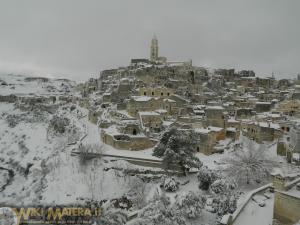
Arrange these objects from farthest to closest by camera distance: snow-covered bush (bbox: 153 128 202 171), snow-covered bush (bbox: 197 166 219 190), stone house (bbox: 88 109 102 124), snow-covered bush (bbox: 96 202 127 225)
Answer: stone house (bbox: 88 109 102 124), snow-covered bush (bbox: 153 128 202 171), snow-covered bush (bbox: 197 166 219 190), snow-covered bush (bbox: 96 202 127 225)

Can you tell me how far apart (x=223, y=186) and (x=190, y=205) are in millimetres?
2886

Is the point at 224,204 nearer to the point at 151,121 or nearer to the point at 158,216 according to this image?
the point at 158,216

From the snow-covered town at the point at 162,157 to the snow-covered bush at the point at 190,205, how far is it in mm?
63

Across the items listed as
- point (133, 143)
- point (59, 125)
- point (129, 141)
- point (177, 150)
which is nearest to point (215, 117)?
point (133, 143)

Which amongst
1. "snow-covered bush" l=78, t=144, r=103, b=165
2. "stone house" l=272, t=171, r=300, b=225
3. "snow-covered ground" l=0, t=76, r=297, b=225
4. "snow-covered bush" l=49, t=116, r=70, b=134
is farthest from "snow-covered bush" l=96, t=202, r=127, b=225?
"snow-covered bush" l=49, t=116, r=70, b=134

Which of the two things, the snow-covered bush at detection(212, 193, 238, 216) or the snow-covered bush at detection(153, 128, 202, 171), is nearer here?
the snow-covered bush at detection(212, 193, 238, 216)

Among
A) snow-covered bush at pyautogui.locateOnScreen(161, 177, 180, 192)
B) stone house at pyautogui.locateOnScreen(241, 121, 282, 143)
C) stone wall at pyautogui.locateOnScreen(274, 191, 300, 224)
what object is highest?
stone house at pyautogui.locateOnScreen(241, 121, 282, 143)

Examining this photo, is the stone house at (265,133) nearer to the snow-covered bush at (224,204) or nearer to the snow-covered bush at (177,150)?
the snow-covered bush at (177,150)

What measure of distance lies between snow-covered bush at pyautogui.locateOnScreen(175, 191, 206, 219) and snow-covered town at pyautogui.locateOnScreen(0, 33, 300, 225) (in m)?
0.06

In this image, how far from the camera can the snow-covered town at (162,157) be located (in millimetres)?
14430

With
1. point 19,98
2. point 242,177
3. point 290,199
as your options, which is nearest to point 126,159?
point 242,177

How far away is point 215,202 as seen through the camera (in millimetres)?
15352

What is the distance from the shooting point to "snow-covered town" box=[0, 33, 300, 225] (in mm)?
14430

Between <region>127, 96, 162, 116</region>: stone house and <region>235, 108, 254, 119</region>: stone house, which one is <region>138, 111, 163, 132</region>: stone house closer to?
<region>127, 96, 162, 116</region>: stone house
